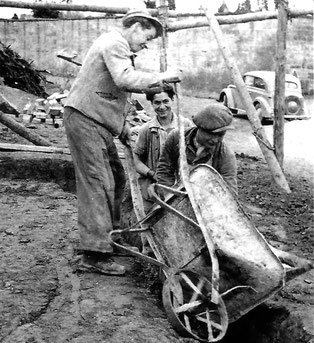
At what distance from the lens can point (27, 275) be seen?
142 inches

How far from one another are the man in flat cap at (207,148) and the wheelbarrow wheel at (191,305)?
2.11 ft

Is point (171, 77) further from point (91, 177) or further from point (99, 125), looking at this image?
point (91, 177)

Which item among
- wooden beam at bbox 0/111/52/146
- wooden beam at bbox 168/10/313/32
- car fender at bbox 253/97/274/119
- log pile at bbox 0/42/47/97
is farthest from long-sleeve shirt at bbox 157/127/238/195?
log pile at bbox 0/42/47/97

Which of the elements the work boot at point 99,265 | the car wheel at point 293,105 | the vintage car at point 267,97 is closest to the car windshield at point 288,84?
the vintage car at point 267,97

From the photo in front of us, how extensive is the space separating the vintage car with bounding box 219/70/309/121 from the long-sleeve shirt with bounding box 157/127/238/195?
8.12 metres

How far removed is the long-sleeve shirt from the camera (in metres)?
3.60

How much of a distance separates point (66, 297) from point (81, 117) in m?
1.18

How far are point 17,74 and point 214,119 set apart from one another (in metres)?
10.1

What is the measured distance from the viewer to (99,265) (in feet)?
12.1

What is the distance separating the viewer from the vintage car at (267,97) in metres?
11.7

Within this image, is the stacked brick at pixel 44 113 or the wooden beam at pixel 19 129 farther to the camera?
the stacked brick at pixel 44 113

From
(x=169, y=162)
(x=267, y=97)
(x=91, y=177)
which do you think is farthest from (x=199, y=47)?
(x=91, y=177)

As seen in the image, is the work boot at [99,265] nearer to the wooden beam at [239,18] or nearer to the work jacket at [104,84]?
the work jacket at [104,84]

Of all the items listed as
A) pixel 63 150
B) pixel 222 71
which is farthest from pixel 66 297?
pixel 222 71
